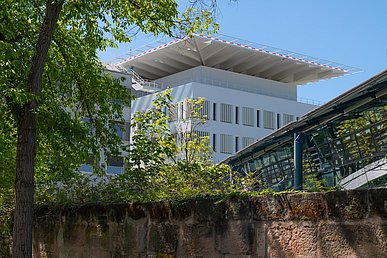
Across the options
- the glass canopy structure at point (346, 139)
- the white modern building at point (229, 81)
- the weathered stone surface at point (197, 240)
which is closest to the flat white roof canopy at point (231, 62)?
the white modern building at point (229, 81)

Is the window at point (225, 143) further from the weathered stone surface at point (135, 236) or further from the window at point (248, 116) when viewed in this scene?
the weathered stone surface at point (135, 236)

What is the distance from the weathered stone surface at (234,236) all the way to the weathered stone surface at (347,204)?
75 centimetres

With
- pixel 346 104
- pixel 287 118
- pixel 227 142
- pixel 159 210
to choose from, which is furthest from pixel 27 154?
pixel 287 118

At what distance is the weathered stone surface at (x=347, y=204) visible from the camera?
13.3 feet

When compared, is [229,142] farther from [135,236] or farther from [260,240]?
[260,240]

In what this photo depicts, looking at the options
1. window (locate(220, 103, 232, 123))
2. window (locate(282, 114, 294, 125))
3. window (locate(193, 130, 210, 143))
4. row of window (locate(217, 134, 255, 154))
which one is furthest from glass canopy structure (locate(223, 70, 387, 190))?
window (locate(282, 114, 294, 125))

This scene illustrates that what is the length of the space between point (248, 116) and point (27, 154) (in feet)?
255

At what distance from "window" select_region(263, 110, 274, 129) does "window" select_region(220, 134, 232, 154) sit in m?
6.14

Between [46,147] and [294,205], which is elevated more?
[46,147]

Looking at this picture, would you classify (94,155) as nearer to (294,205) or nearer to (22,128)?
(22,128)

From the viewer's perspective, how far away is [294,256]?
14.6 ft

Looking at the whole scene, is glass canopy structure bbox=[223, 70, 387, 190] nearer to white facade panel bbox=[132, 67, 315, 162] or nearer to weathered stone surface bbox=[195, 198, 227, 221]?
weathered stone surface bbox=[195, 198, 227, 221]

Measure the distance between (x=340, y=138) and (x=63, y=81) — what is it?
22451 mm

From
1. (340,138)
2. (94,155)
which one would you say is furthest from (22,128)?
(340,138)
